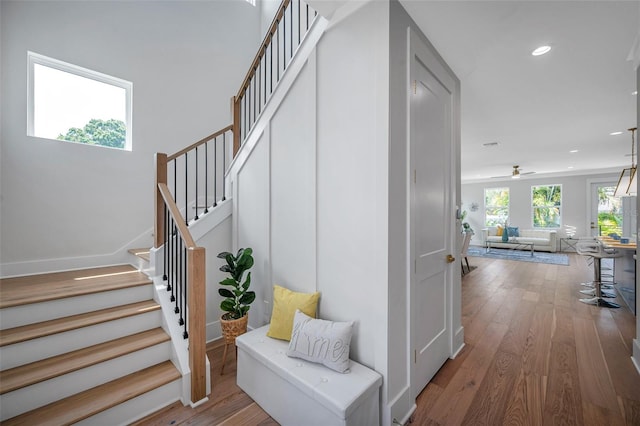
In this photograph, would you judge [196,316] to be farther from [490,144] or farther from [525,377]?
[490,144]

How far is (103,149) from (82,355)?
2532mm

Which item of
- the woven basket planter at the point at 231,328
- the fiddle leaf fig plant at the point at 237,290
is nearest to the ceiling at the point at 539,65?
the fiddle leaf fig plant at the point at 237,290

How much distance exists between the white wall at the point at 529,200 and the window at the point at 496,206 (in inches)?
5.2

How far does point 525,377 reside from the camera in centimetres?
211

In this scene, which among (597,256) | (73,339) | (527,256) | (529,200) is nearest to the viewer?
(73,339)

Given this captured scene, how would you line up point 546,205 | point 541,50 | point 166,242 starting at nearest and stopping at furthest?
point 541,50 → point 166,242 → point 546,205

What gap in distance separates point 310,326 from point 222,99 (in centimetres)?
404

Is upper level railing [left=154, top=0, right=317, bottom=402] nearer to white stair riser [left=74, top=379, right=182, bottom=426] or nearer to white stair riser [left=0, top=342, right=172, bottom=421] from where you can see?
white stair riser [left=74, top=379, right=182, bottom=426]

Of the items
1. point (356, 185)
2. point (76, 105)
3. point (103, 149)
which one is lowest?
point (356, 185)

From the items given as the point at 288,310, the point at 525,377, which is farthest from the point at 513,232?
the point at 288,310

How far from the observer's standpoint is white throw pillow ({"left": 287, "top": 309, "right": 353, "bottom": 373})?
5.32ft

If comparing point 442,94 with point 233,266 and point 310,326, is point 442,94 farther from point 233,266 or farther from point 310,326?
point 233,266

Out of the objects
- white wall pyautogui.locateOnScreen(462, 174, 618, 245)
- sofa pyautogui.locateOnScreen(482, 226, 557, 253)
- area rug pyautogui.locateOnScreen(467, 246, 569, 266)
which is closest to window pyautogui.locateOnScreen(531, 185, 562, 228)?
white wall pyautogui.locateOnScreen(462, 174, 618, 245)

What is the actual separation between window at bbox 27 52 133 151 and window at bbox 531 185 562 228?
11451 mm
